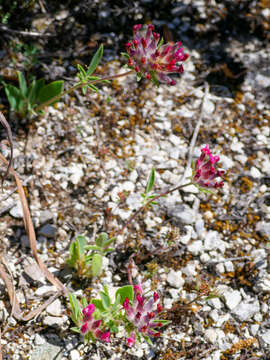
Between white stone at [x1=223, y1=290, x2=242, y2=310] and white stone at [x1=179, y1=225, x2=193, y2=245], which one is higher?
white stone at [x1=179, y1=225, x2=193, y2=245]

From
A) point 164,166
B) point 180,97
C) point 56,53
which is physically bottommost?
point 164,166

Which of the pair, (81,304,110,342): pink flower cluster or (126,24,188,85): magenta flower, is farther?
(126,24,188,85): magenta flower

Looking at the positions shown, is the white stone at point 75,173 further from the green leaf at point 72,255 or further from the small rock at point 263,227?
the small rock at point 263,227

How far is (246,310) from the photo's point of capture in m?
2.55

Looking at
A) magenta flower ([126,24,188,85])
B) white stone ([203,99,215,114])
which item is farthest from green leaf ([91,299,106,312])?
white stone ([203,99,215,114])

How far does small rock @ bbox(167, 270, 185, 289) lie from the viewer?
2.57 meters

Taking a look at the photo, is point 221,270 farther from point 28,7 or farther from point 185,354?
point 28,7

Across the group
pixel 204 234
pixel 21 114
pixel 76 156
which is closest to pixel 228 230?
pixel 204 234

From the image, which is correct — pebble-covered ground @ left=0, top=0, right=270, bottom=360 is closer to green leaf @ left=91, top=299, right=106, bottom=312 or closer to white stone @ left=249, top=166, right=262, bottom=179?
white stone @ left=249, top=166, right=262, bottom=179

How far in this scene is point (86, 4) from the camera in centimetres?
348

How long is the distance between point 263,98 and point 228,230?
1.29 m

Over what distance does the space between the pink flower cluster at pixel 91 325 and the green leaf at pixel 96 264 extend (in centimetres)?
34

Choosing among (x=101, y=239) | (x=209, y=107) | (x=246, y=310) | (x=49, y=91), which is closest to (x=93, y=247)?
(x=101, y=239)

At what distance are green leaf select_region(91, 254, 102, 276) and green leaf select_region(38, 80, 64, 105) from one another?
1173mm
